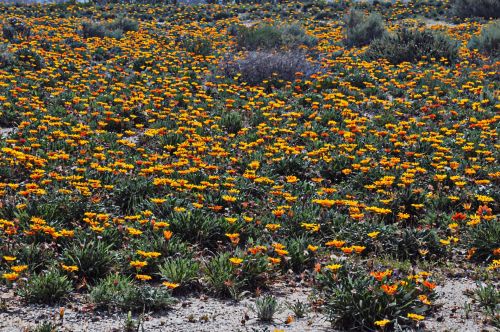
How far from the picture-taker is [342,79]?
15.9 meters

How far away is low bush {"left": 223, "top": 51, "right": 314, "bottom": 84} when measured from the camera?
15625 mm

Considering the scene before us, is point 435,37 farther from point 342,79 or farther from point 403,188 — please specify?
point 403,188

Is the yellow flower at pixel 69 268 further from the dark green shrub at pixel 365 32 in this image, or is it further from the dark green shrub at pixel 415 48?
the dark green shrub at pixel 365 32

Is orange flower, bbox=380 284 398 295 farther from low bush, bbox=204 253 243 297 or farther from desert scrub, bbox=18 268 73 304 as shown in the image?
desert scrub, bbox=18 268 73 304

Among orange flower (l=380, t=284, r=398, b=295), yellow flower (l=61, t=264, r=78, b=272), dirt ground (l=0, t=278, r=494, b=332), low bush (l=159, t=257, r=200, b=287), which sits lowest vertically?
dirt ground (l=0, t=278, r=494, b=332)

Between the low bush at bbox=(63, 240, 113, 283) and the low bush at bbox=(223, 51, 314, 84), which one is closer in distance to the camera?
the low bush at bbox=(63, 240, 113, 283)

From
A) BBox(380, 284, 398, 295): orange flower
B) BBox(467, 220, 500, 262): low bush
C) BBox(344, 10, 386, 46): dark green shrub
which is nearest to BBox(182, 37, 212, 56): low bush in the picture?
BBox(344, 10, 386, 46): dark green shrub

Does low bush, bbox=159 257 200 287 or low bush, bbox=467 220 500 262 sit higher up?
low bush, bbox=159 257 200 287

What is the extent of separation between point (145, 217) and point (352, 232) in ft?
Answer: 8.35

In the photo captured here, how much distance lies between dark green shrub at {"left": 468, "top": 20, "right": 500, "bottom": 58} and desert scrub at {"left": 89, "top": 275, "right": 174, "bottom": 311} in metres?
16.1

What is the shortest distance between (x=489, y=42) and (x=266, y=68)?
8.29m

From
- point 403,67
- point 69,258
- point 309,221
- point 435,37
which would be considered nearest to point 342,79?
point 403,67

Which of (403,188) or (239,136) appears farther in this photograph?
(239,136)

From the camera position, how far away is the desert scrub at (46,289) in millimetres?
5520
